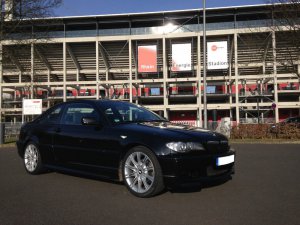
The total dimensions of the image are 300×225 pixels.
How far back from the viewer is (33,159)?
6.41 m

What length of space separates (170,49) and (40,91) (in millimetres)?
19173

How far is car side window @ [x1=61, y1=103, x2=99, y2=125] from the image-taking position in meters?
5.57

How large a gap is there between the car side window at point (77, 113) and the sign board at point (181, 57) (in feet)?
119

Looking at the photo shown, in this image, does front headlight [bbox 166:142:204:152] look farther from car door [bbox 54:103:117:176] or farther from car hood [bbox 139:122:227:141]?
car door [bbox 54:103:117:176]

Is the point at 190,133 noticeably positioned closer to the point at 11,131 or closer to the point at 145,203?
the point at 145,203

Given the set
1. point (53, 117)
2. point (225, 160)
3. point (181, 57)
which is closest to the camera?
point (225, 160)

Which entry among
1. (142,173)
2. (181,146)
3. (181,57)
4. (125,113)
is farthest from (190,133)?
(181,57)

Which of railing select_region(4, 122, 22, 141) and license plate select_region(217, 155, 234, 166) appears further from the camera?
railing select_region(4, 122, 22, 141)

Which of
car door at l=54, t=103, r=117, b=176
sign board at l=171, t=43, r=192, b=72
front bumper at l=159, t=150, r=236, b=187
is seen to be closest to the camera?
front bumper at l=159, t=150, r=236, b=187

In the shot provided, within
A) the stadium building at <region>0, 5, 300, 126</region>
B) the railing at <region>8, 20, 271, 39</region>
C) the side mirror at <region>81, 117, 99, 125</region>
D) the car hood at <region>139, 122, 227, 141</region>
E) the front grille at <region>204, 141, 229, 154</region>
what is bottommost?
the front grille at <region>204, 141, 229, 154</region>

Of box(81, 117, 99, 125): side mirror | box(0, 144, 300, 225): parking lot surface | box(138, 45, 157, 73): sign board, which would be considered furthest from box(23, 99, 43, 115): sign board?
box(138, 45, 157, 73): sign board

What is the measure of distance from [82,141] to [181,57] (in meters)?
37.3

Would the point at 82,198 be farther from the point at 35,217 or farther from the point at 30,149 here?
the point at 30,149

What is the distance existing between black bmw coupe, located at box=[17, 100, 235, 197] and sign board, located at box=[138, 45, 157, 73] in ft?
118
